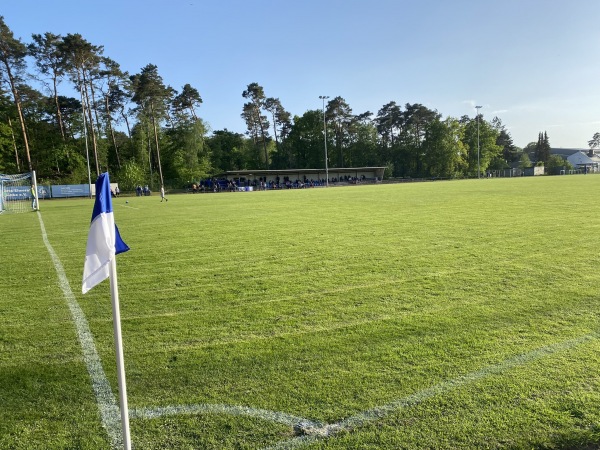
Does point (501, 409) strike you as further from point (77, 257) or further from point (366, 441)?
point (77, 257)

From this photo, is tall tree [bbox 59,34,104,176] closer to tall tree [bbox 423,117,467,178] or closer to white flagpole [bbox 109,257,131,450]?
white flagpole [bbox 109,257,131,450]

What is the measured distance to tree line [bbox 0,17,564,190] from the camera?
5525cm

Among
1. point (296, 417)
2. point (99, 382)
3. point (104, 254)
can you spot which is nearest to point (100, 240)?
point (104, 254)

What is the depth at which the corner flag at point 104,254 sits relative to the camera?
2436 mm

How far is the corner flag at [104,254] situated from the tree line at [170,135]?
51.3 m

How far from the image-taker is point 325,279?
6500mm

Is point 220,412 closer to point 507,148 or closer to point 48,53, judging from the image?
point 48,53

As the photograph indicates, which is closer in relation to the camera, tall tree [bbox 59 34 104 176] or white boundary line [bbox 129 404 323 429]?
white boundary line [bbox 129 404 323 429]

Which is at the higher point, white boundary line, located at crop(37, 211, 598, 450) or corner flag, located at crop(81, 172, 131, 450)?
corner flag, located at crop(81, 172, 131, 450)

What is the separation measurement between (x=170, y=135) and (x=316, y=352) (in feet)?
263

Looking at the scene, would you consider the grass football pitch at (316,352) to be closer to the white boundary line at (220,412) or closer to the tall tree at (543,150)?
the white boundary line at (220,412)

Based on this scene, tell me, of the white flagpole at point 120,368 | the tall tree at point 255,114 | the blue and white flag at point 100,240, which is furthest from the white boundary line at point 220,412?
the tall tree at point 255,114

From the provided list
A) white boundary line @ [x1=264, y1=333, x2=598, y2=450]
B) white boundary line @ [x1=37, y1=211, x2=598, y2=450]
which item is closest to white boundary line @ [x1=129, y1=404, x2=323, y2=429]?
white boundary line @ [x1=37, y1=211, x2=598, y2=450]

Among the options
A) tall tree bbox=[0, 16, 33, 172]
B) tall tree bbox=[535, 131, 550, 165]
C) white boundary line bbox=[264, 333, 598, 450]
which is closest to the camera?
white boundary line bbox=[264, 333, 598, 450]
